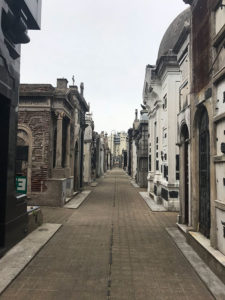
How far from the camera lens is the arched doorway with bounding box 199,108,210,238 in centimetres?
618

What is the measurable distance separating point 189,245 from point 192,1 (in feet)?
22.9

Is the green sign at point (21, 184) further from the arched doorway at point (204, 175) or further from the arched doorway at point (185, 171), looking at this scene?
the arched doorway at point (185, 171)

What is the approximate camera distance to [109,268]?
5.18m

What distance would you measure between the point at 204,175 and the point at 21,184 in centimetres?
518

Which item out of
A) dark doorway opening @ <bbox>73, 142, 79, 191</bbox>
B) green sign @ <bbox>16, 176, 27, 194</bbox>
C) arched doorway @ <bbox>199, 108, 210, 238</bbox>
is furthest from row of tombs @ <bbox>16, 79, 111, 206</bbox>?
arched doorway @ <bbox>199, 108, 210, 238</bbox>

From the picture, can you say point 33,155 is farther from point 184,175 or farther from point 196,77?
point 196,77

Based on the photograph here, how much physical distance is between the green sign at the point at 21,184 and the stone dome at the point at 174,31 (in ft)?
37.9

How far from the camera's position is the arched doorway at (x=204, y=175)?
6184 millimetres

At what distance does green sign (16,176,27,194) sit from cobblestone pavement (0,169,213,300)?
170 cm

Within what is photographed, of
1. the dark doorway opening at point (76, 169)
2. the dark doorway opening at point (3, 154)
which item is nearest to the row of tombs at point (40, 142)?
the dark doorway opening at point (76, 169)

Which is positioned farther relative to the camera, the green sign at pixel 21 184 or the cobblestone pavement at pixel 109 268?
the green sign at pixel 21 184

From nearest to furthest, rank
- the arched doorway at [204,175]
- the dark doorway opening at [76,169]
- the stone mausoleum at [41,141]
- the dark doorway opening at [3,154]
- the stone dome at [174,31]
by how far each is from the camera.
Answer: the dark doorway opening at [3,154]
the arched doorway at [204,175]
the stone mausoleum at [41,141]
the stone dome at [174,31]
the dark doorway opening at [76,169]

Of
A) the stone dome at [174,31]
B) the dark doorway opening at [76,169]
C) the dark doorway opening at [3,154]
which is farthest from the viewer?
the dark doorway opening at [76,169]

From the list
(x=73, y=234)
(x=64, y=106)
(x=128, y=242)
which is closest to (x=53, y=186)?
(x=64, y=106)
